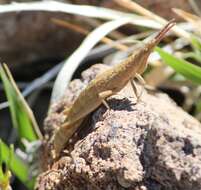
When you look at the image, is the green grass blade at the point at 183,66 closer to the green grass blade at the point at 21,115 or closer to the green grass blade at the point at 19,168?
the green grass blade at the point at 21,115

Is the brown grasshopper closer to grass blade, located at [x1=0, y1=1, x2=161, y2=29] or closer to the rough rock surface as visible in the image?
the rough rock surface

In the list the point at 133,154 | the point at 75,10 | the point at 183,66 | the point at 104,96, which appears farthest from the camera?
the point at 75,10

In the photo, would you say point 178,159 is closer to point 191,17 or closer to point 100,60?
point 191,17

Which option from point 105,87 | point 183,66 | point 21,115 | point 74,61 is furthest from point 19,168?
point 183,66

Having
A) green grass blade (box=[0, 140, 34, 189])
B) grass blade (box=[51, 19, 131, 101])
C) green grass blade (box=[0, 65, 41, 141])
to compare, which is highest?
grass blade (box=[51, 19, 131, 101])

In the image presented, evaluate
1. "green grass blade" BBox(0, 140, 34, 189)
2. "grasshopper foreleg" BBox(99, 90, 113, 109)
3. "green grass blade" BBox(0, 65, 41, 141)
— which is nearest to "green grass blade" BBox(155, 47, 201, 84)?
"grasshopper foreleg" BBox(99, 90, 113, 109)

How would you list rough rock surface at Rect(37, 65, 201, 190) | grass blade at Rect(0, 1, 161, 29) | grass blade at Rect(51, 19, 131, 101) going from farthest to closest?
1. grass blade at Rect(0, 1, 161, 29)
2. grass blade at Rect(51, 19, 131, 101)
3. rough rock surface at Rect(37, 65, 201, 190)

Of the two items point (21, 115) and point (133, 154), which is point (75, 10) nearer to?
point (21, 115)
